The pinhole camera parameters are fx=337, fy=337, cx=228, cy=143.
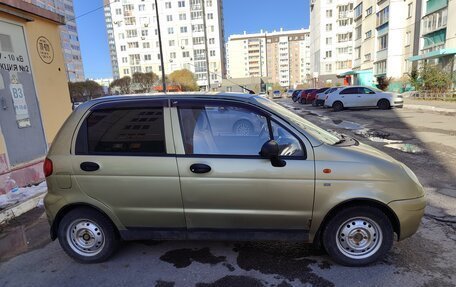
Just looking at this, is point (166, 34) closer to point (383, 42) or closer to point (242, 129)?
point (383, 42)

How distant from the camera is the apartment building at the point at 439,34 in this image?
27156 mm

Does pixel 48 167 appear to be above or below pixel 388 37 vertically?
below

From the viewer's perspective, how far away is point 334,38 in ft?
240

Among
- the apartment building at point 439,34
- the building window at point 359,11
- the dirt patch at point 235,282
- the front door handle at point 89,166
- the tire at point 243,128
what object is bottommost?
the dirt patch at point 235,282

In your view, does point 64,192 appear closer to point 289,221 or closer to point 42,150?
point 289,221

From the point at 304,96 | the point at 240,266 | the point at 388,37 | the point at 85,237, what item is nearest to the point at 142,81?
the point at 304,96

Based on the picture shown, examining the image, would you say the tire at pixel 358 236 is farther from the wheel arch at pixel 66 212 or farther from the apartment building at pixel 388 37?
the apartment building at pixel 388 37

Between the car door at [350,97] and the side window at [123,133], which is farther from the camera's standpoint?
the car door at [350,97]

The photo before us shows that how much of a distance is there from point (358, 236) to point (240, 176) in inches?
51.2

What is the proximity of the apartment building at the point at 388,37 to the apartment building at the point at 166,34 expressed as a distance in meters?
51.8

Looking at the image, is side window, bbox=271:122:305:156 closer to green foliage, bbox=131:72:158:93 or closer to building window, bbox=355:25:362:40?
building window, bbox=355:25:362:40

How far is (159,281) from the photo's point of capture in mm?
3207

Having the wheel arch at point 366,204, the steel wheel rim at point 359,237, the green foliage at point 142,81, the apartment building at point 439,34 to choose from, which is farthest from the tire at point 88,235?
the green foliage at point 142,81

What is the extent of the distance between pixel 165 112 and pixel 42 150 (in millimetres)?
5292
